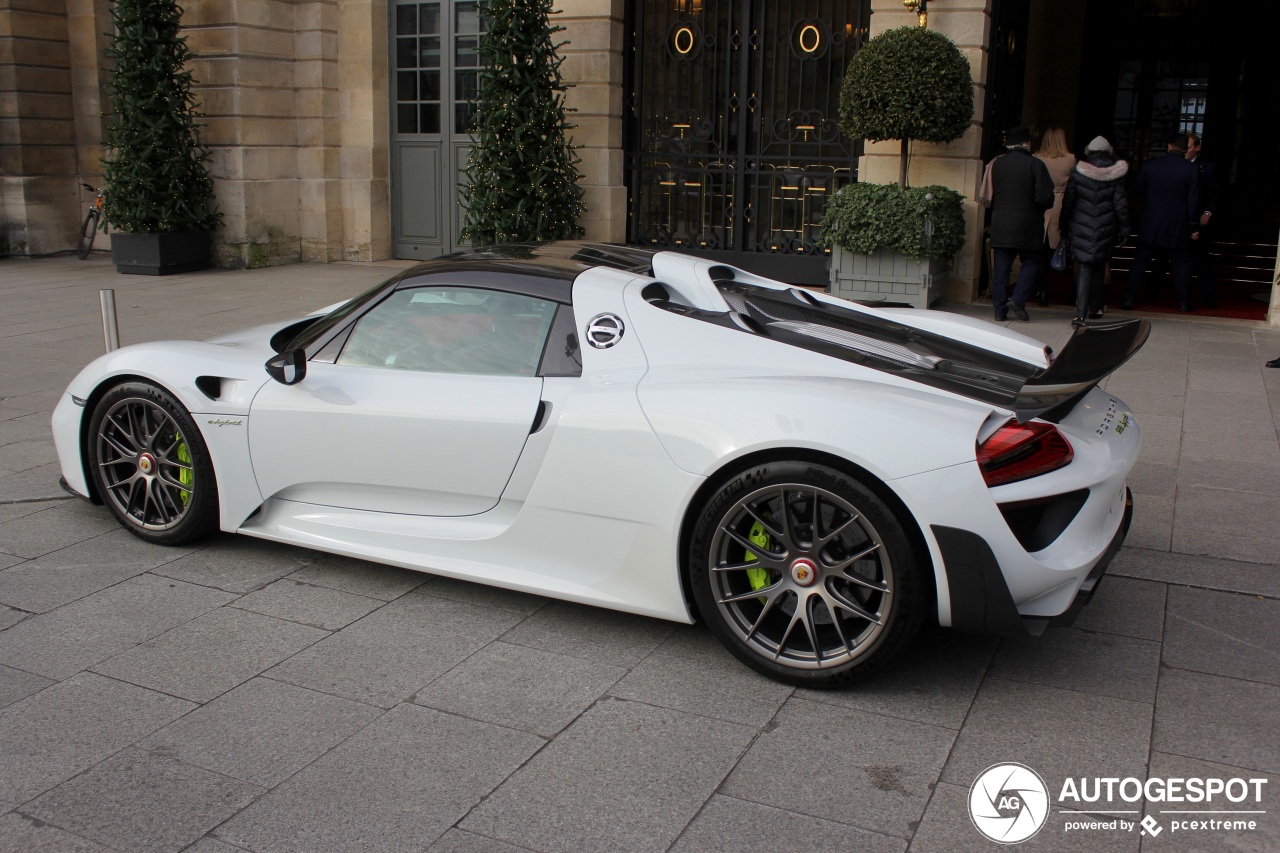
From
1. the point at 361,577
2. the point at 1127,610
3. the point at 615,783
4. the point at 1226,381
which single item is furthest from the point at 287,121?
the point at 615,783

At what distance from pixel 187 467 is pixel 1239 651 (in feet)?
13.0

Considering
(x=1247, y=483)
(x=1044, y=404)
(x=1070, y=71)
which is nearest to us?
(x=1044, y=404)

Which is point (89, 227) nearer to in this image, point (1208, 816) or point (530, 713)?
point (530, 713)

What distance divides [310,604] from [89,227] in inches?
563

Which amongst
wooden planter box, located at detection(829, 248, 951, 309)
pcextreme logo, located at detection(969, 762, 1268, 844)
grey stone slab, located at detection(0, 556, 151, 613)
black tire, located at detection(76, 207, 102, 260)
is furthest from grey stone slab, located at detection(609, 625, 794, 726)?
black tire, located at detection(76, 207, 102, 260)

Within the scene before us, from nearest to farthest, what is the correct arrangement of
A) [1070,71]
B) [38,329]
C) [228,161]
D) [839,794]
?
[839,794], [38,329], [228,161], [1070,71]

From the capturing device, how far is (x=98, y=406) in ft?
16.1

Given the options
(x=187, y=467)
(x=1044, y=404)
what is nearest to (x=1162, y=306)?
(x=1044, y=404)

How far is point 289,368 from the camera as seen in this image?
14.7 ft

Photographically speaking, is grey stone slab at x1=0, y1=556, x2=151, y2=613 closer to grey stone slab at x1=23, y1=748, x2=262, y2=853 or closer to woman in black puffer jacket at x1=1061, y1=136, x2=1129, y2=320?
grey stone slab at x1=23, y1=748, x2=262, y2=853

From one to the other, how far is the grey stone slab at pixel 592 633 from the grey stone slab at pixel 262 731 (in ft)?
2.32

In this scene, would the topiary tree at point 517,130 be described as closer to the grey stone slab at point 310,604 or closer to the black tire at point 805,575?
the grey stone slab at point 310,604

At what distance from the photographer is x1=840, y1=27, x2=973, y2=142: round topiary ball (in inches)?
422

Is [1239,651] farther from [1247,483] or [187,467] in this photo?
[187,467]
